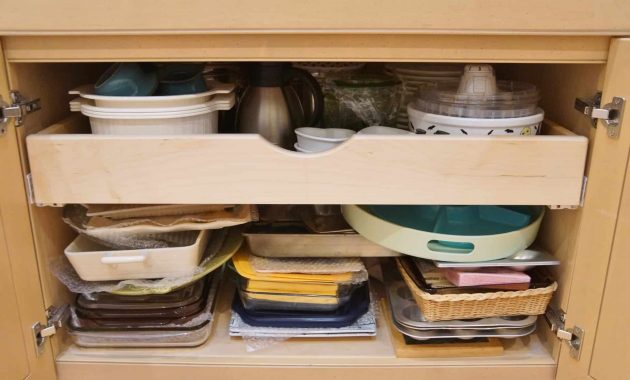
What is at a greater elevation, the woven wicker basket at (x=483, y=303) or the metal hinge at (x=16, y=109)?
the metal hinge at (x=16, y=109)

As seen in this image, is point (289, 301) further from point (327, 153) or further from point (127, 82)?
point (127, 82)

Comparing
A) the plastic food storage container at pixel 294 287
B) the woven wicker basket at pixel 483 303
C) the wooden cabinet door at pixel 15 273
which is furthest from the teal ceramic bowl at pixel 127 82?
the woven wicker basket at pixel 483 303

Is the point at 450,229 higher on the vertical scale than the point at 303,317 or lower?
higher

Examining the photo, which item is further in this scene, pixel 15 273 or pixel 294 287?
pixel 294 287

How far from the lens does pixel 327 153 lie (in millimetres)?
678

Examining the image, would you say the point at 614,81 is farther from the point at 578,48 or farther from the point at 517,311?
the point at 517,311

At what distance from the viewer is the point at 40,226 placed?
2.45 feet

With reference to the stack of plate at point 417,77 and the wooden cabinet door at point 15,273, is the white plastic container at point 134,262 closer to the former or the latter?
the wooden cabinet door at point 15,273

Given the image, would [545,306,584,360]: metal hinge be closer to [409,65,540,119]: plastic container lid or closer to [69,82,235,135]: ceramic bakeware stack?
[409,65,540,119]: plastic container lid

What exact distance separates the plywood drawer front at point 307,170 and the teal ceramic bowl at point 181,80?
12cm

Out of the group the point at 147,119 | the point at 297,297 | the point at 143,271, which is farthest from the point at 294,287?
the point at 147,119

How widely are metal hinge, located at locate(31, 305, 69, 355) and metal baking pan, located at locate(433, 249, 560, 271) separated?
56 cm

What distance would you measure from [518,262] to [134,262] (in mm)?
543

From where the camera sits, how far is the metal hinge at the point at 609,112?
2.12 ft
